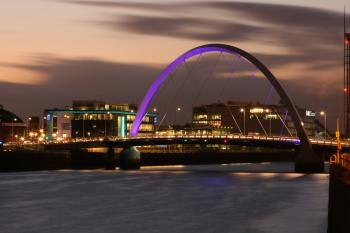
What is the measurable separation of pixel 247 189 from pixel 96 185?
51.0ft

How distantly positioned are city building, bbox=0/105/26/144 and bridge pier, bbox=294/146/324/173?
88.3 m

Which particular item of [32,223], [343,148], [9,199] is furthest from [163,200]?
[343,148]

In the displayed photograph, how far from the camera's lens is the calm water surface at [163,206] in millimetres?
38281

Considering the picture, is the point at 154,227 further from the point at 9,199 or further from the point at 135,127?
the point at 135,127

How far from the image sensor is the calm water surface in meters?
38.3

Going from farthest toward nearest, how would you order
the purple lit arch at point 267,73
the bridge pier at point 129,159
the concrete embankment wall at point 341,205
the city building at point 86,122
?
the city building at point 86,122 < the bridge pier at point 129,159 < the purple lit arch at point 267,73 < the concrete embankment wall at point 341,205

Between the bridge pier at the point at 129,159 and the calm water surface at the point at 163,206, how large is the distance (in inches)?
1294

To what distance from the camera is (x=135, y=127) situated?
4535 inches

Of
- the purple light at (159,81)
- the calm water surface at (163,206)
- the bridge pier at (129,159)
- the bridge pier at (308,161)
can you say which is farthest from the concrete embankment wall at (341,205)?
the bridge pier at (129,159)

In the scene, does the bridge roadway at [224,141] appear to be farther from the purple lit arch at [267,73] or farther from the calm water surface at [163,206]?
the calm water surface at [163,206]

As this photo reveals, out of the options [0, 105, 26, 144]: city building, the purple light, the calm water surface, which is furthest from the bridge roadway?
[0, 105, 26, 144]: city building

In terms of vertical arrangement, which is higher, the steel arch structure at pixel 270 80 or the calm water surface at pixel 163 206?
the steel arch structure at pixel 270 80

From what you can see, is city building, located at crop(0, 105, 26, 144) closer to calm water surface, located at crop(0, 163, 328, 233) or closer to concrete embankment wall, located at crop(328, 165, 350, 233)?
calm water surface, located at crop(0, 163, 328, 233)

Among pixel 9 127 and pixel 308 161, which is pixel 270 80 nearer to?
pixel 308 161
